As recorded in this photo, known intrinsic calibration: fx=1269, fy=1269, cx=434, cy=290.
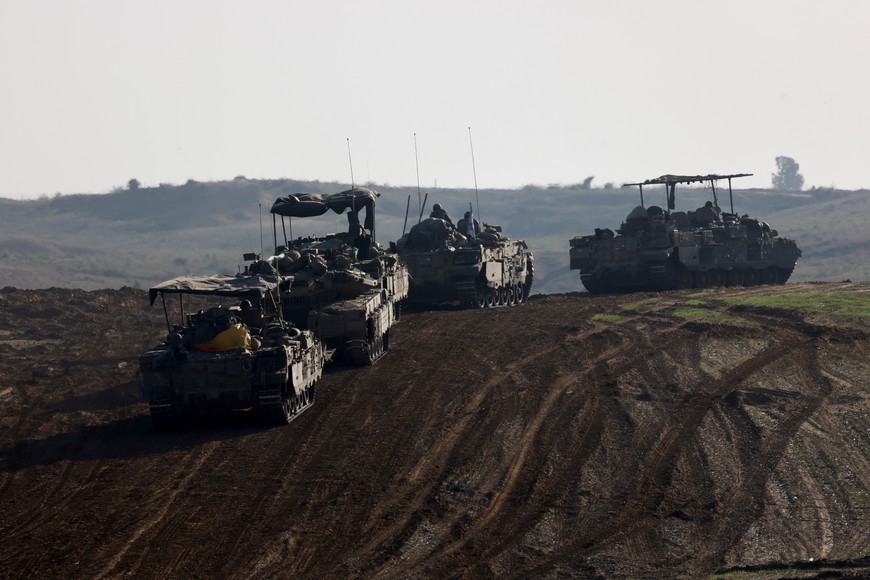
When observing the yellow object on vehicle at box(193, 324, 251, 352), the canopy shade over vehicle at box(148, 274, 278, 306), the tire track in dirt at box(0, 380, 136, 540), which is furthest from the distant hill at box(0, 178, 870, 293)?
the tire track in dirt at box(0, 380, 136, 540)

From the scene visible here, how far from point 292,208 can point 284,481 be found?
1776cm

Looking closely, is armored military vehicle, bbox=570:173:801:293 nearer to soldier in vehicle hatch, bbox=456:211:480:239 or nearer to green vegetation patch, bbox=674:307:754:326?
soldier in vehicle hatch, bbox=456:211:480:239

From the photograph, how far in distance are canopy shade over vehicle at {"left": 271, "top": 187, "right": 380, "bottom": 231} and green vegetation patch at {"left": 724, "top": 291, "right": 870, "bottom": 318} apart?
36.0ft

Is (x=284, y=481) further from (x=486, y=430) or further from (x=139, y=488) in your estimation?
(x=486, y=430)

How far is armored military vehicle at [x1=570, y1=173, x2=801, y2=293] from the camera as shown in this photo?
45.4 m

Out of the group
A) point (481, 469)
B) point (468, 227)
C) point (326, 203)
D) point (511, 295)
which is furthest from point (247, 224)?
point (481, 469)

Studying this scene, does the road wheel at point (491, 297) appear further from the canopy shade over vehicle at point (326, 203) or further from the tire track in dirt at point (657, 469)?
the tire track in dirt at point (657, 469)

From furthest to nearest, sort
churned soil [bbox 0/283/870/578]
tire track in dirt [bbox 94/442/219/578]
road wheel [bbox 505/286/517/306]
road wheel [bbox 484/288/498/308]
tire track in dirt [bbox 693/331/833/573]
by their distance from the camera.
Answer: road wheel [bbox 505/286/517/306] → road wheel [bbox 484/288/498/308] → tire track in dirt [bbox 693/331/833/573] → churned soil [bbox 0/283/870/578] → tire track in dirt [bbox 94/442/219/578]

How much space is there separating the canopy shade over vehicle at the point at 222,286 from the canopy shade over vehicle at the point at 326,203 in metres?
10.5

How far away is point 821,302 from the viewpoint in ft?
118

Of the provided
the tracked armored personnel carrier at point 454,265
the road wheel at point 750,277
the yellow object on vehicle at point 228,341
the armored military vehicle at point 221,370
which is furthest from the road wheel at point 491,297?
the yellow object on vehicle at point 228,341

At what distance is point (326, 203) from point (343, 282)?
23.0 ft

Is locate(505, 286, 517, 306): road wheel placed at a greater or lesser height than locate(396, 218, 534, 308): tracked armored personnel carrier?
lesser

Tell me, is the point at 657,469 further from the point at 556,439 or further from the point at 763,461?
the point at 556,439
